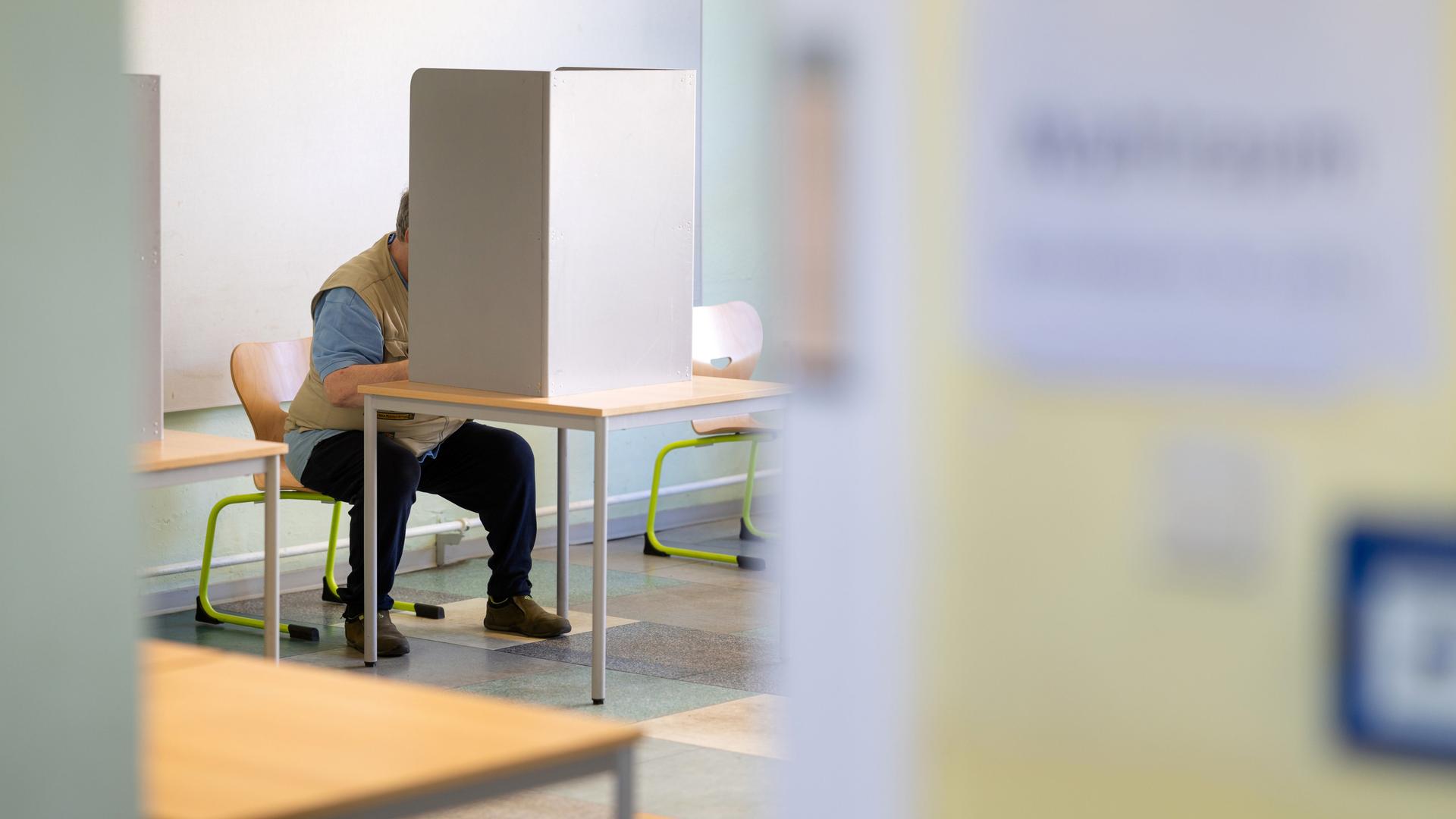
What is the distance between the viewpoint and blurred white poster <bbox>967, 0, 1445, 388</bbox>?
505mm

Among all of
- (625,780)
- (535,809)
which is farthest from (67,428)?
(535,809)

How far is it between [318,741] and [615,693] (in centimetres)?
250

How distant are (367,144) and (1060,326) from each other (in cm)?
483

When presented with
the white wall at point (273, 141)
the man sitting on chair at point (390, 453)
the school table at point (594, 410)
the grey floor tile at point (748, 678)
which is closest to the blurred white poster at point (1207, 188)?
the school table at point (594, 410)

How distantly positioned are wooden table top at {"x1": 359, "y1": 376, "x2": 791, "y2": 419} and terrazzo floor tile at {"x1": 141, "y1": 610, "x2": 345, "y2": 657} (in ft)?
2.45

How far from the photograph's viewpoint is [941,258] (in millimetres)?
561

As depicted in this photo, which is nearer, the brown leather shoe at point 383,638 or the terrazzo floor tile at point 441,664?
the terrazzo floor tile at point 441,664

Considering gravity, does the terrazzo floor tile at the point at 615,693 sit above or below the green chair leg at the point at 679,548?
below

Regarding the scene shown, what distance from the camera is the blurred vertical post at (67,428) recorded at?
46.6 inches

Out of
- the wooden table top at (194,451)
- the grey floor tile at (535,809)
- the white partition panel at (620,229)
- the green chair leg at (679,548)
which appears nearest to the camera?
the grey floor tile at (535,809)

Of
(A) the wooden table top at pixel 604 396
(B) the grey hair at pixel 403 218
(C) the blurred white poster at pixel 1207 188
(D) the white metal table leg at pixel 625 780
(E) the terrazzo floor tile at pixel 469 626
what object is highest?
(B) the grey hair at pixel 403 218

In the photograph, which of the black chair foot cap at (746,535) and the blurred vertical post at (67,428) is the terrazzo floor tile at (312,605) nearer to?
the black chair foot cap at (746,535)

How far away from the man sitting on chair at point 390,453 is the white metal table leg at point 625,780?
2.75 m

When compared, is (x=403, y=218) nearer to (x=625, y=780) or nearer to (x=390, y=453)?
(x=390, y=453)
